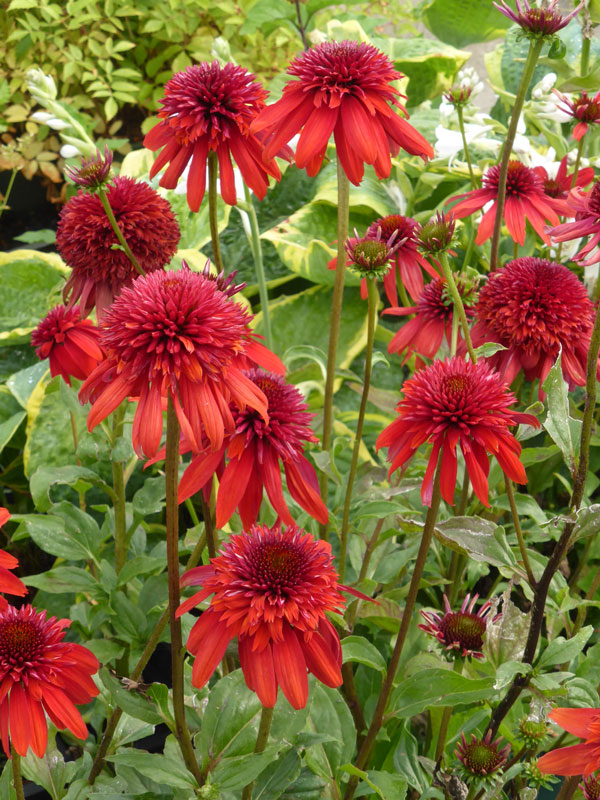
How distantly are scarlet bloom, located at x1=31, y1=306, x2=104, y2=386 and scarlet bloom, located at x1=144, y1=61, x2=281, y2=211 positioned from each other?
0.69 ft

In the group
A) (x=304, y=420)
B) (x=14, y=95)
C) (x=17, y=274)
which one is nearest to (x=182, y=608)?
(x=304, y=420)

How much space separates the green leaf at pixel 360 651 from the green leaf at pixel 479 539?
0.41 feet

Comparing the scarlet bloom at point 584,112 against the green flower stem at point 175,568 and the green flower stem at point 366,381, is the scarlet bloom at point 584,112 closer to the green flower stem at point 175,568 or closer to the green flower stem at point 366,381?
the green flower stem at point 366,381

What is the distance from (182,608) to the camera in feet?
1.78

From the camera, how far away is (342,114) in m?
0.65

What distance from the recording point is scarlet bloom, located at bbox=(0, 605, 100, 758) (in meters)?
0.61

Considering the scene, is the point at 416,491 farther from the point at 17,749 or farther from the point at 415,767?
the point at 17,749

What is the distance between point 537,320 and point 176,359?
41 centimetres

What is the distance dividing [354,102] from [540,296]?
26cm

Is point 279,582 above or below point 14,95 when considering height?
below

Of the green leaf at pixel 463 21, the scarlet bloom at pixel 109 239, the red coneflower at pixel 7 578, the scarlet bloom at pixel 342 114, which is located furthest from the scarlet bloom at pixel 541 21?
the green leaf at pixel 463 21

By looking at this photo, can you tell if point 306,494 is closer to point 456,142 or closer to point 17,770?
point 17,770

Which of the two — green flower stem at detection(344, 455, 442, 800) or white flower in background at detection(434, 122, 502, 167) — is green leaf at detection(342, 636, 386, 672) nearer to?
green flower stem at detection(344, 455, 442, 800)

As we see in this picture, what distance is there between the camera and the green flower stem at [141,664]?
2.10ft
